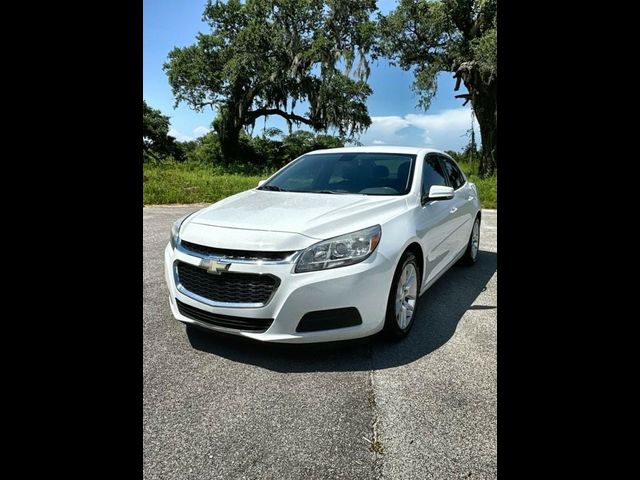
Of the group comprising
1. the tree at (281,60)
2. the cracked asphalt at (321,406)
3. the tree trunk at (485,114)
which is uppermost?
the tree at (281,60)

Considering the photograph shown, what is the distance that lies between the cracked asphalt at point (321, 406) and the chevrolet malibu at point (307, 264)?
24 cm

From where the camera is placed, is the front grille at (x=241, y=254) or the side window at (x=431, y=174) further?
the side window at (x=431, y=174)

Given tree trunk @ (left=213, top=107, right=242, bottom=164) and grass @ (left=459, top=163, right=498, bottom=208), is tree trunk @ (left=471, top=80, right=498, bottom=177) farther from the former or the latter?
tree trunk @ (left=213, top=107, right=242, bottom=164)

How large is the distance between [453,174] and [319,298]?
324 cm

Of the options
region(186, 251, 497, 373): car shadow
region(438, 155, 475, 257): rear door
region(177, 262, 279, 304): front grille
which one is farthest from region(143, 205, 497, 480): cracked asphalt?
region(438, 155, 475, 257): rear door

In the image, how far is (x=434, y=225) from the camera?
3.79m

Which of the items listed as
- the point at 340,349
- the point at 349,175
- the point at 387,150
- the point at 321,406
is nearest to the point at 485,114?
the point at 387,150

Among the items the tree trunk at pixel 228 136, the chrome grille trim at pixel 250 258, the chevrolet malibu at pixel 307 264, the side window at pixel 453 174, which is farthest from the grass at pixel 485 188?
the tree trunk at pixel 228 136

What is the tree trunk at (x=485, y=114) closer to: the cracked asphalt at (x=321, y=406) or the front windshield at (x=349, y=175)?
the front windshield at (x=349, y=175)

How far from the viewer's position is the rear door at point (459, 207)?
4551mm
